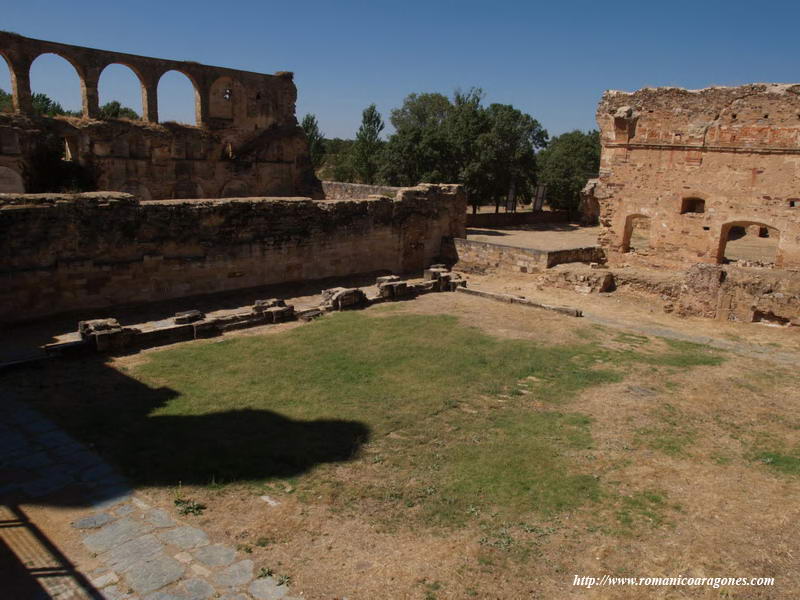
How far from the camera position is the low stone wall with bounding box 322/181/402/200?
89.3 ft

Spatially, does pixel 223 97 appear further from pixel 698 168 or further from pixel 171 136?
pixel 698 168

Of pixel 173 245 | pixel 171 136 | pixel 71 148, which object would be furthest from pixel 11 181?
pixel 173 245

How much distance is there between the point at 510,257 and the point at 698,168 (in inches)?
246

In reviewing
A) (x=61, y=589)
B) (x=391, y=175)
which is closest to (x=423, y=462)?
(x=61, y=589)

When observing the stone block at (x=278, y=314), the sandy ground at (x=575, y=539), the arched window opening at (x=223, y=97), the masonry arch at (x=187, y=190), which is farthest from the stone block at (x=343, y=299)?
the arched window opening at (x=223, y=97)

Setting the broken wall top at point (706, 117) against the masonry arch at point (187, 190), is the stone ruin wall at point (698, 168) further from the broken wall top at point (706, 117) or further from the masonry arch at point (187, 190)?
the masonry arch at point (187, 190)

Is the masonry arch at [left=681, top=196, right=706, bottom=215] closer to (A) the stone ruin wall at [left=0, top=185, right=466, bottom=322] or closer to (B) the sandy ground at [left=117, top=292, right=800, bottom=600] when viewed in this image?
(A) the stone ruin wall at [left=0, top=185, right=466, bottom=322]

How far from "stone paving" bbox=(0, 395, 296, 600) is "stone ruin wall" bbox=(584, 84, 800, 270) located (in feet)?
57.4

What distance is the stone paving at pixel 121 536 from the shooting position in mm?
4531

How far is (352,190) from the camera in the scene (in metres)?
28.7

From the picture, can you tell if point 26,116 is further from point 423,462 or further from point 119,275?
point 423,462

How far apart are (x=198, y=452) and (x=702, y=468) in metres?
5.51

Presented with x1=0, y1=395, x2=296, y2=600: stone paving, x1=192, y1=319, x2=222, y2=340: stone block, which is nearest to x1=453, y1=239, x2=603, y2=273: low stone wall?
x1=192, y1=319, x2=222, y2=340: stone block

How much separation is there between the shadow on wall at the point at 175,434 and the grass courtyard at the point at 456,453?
0.03 meters
